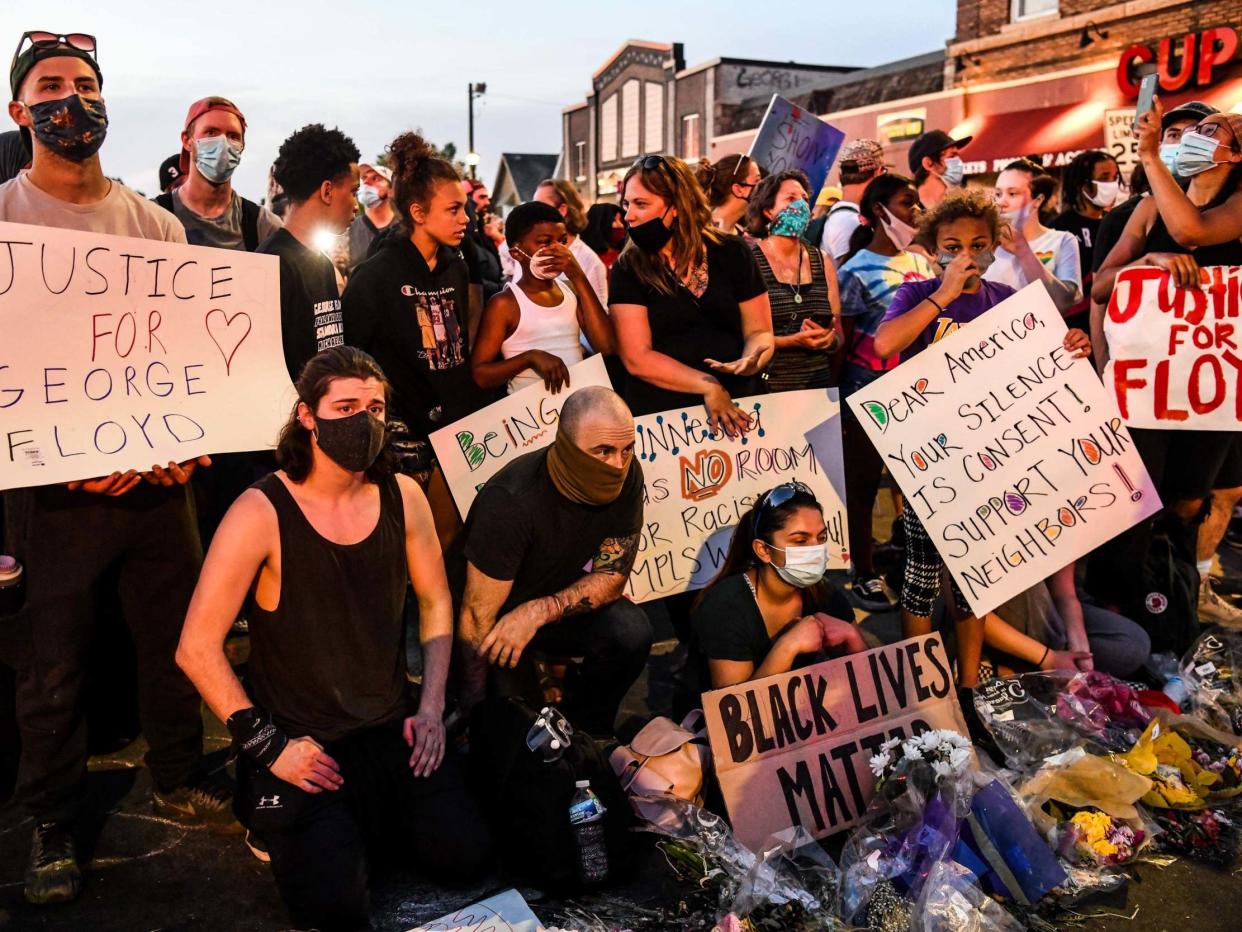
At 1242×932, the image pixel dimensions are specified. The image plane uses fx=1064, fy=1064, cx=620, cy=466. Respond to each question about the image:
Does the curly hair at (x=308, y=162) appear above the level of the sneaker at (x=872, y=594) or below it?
above

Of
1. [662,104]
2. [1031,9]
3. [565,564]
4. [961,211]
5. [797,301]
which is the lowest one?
[565,564]

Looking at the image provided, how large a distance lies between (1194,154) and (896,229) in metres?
1.29

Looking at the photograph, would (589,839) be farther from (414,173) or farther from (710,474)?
(414,173)

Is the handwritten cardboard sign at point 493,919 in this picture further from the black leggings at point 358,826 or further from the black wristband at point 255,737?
the black wristband at point 255,737

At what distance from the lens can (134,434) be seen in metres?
3.01

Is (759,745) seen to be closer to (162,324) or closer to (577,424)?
(577,424)

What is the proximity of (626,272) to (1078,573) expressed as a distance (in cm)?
304

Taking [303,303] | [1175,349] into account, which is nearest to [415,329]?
[303,303]

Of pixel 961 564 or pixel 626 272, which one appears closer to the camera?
pixel 961 564

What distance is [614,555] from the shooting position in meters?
3.67

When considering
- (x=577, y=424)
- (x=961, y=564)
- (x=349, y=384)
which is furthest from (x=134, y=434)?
(x=961, y=564)

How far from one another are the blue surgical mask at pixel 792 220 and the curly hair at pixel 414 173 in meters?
1.40

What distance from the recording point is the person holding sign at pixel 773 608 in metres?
3.37

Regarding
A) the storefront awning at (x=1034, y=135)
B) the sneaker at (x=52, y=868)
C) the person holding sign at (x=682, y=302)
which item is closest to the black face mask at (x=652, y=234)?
the person holding sign at (x=682, y=302)
